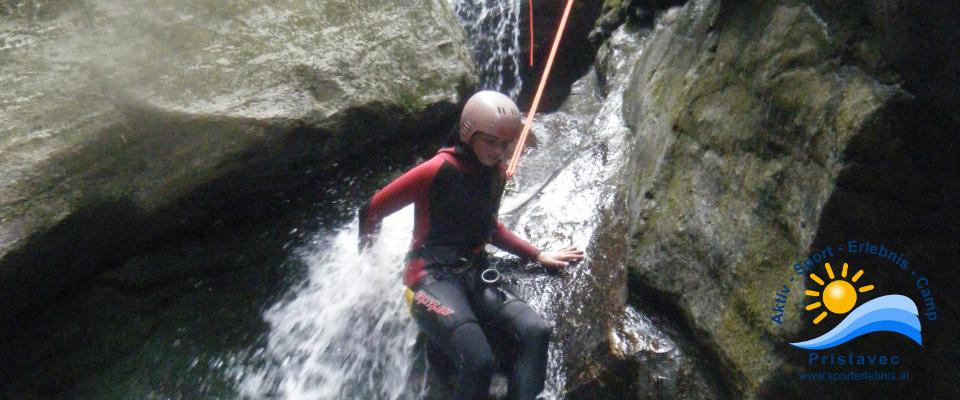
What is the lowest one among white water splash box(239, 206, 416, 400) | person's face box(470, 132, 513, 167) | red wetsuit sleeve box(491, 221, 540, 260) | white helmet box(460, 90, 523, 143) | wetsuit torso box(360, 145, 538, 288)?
white water splash box(239, 206, 416, 400)

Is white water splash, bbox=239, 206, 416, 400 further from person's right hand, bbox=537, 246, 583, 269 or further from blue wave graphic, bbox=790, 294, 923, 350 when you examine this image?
blue wave graphic, bbox=790, 294, 923, 350

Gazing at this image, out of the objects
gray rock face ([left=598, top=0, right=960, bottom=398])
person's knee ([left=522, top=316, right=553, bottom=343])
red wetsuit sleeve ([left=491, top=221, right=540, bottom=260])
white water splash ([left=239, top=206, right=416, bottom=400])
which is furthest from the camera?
red wetsuit sleeve ([left=491, top=221, right=540, bottom=260])

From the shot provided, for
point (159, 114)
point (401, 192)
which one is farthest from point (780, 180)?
point (159, 114)

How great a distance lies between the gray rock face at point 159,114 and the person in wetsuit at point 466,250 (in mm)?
1480

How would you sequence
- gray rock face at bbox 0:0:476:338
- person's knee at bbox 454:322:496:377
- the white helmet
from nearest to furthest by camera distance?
person's knee at bbox 454:322:496:377 → the white helmet → gray rock face at bbox 0:0:476:338

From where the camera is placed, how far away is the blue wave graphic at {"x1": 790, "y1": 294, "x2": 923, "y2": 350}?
94.5 inches

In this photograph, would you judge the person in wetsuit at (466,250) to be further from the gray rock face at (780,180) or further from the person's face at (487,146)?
the gray rock face at (780,180)

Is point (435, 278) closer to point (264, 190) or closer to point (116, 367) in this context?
point (264, 190)

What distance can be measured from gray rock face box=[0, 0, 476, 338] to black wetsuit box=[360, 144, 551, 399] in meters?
1.48

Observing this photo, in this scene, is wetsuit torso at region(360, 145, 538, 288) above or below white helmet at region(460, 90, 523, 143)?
below

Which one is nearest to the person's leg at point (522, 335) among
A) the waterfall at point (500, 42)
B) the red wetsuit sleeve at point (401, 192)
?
the red wetsuit sleeve at point (401, 192)

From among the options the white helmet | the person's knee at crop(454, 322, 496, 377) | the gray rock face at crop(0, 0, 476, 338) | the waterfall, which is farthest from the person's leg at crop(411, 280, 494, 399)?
the waterfall

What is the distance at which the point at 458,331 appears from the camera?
3.02 metres

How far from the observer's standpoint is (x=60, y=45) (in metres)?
3.67
